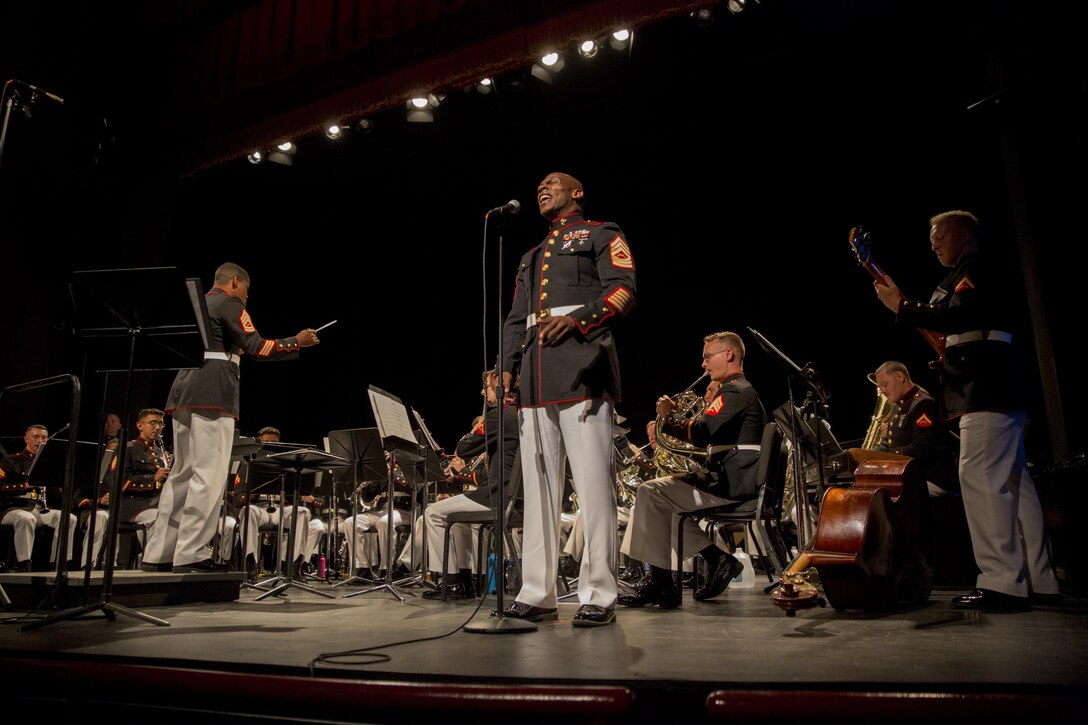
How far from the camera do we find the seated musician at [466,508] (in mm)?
4801

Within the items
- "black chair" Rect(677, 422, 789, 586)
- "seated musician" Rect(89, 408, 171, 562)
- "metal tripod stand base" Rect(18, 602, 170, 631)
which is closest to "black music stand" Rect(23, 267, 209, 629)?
"metal tripod stand base" Rect(18, 602, 170, 631)

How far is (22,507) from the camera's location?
7527mm

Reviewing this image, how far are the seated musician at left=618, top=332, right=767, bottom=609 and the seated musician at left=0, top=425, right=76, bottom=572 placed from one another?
5.71 m

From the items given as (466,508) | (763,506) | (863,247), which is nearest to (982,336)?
(863,247)

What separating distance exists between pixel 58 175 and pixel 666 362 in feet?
25.0

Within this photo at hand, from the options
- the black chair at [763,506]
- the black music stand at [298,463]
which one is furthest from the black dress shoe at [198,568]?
the black chair at [763,506]

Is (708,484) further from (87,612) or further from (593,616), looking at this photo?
(87,612)

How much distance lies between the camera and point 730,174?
8.70m

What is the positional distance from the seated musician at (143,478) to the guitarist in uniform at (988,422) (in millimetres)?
6004

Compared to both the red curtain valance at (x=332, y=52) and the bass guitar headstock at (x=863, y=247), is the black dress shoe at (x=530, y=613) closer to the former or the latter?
the bass guitar headstock at (x=863, y=247)

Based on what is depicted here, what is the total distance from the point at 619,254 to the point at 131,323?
87.4 inches

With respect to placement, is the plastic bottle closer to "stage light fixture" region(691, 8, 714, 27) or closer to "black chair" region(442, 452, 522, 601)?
"black chair" region(442, 452, 522, 601)

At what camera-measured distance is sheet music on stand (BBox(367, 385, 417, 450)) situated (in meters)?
5.04

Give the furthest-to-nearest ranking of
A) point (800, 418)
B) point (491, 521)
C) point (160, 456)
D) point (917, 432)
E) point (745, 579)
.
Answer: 1. point (160, 456)
2. point (745, 579)
3. point (917, 432)
4. point (491, 521)
5. point (800, 418)
